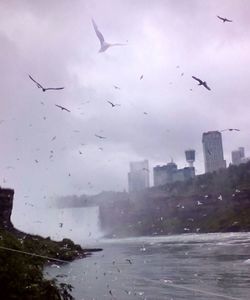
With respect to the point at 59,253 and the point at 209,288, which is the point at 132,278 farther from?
the point at 59,253

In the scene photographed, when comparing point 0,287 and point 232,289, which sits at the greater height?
point 0,287

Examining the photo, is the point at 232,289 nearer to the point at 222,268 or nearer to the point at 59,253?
the point at 222,268

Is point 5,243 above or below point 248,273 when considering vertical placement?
above

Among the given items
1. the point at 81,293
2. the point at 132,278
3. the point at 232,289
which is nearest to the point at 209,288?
the point at 232,289

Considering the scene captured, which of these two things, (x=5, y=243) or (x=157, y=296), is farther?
(x=157, y=296)

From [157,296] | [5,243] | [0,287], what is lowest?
[157,296]

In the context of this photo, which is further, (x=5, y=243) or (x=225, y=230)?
(x=225, y=230)

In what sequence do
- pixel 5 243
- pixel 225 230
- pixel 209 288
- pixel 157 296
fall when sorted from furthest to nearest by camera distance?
pixel 225 230, pixel 209 288, pixel 157 296, pixel 5 243

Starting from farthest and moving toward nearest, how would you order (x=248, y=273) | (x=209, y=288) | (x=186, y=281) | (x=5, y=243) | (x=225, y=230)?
(x=225, y=230) < (x=248, y=273) < (x=186, y=281) < (x=209, y=288) < (x=5, y=243)

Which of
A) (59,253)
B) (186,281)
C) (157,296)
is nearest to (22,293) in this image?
(157,296)

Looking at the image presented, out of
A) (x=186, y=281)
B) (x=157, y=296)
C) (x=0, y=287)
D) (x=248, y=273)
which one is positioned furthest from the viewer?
(x=248, y=273)
